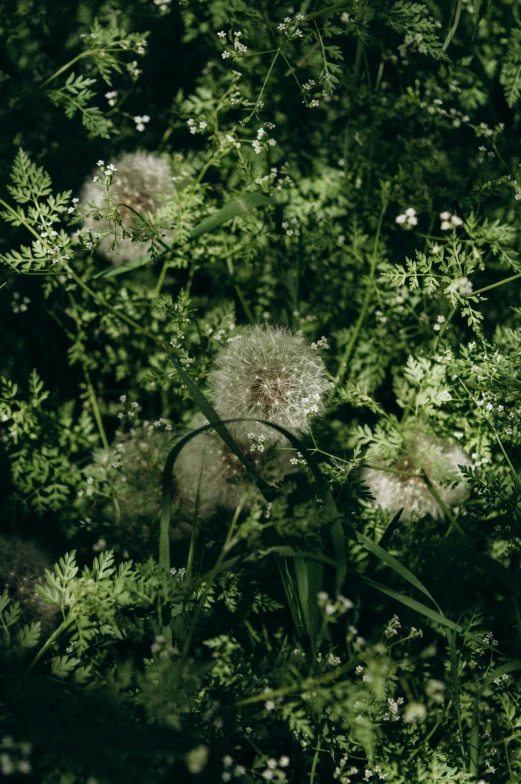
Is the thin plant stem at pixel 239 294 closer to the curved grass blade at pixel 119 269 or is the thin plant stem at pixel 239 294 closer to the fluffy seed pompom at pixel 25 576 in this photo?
the curved grass blade at pixel 119 269

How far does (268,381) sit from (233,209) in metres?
0.73

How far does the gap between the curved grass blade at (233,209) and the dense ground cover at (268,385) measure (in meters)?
0.01

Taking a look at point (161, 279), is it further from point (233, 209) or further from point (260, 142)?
point (260, 142)

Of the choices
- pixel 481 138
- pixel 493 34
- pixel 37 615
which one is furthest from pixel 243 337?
pixel 493 34

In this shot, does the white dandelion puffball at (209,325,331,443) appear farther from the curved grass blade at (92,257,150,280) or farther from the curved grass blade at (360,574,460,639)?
the curved grass blade at (360,574,460,639)

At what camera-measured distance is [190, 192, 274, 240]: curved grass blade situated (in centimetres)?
271

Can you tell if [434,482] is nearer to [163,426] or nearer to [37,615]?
[163,426]

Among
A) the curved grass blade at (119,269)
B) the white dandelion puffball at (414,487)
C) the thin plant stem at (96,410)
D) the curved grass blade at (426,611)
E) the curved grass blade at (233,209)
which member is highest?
the curved grass blade at (233,209)

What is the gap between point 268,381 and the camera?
2.58m

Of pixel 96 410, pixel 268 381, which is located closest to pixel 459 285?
pixel 268 381

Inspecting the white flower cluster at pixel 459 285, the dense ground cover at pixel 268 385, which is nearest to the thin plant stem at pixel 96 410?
the dense ground cover at pixel 268 385

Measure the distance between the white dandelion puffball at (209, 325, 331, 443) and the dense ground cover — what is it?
0.04 ft

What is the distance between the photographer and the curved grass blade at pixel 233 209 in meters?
2.71

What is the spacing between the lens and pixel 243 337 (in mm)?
2678
